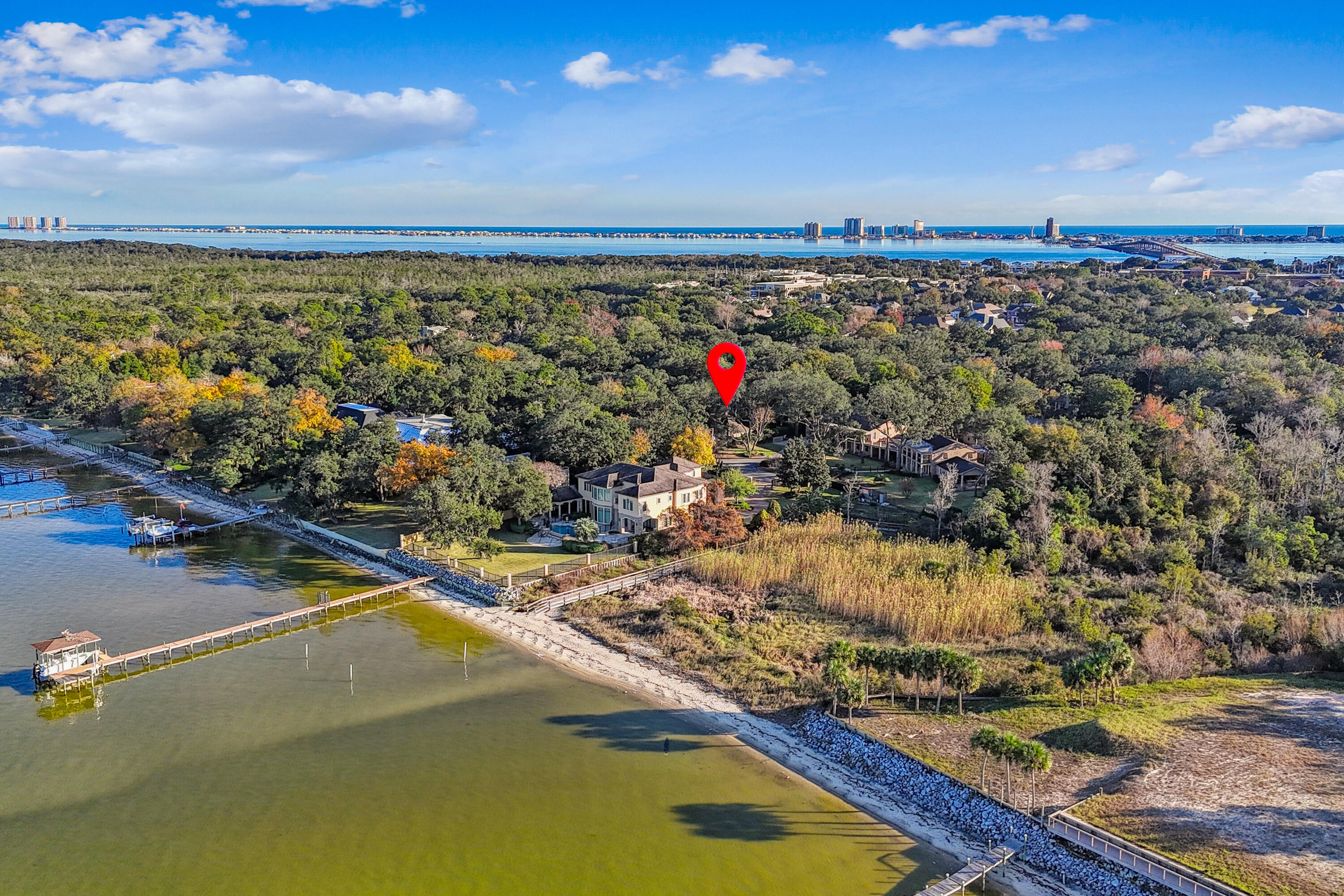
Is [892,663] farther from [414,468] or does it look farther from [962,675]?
[414,468]

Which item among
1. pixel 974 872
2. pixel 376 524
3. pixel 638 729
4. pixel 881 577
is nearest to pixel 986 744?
pixel 974 872

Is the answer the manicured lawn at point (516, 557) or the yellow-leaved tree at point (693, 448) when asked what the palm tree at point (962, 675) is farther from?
the yellow-leaved tree at point (693, 448)

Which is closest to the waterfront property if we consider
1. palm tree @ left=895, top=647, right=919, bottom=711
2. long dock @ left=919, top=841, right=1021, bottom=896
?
palm tree @ left=895, top=647, right=919, bottom=711

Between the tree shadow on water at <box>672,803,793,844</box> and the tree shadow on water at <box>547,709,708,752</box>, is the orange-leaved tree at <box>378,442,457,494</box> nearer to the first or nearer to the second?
the tree shadow on water at <box>547,709,708,752</box>

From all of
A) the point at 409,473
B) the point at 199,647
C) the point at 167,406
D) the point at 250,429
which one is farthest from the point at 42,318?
the point at 199,647

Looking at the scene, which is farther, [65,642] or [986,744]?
[65,642]

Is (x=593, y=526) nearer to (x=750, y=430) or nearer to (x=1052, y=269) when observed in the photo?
(x=750, y=430)

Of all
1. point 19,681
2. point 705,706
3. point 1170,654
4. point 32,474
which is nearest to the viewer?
point 705,706
